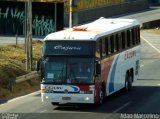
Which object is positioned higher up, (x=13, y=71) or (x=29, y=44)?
(x=29, y=44)

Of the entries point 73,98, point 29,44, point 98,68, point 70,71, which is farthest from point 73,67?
point 29,44

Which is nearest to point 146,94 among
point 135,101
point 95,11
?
point 135,101

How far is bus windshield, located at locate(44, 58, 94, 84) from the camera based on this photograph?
22.9 m

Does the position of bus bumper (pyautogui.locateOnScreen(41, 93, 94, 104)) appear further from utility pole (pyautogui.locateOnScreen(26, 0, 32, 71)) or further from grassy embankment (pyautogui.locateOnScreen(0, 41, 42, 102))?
utility pole (pyautogui.locateOnScreen(26, 0, 32, 71))

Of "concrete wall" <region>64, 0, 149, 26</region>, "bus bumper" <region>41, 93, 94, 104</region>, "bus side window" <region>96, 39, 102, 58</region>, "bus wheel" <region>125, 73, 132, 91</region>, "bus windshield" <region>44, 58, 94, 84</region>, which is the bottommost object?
"concrete wall" <region>64, 0, 149, 26</region>

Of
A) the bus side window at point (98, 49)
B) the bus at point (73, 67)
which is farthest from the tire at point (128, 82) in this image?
the bus side window at point (98, 49)

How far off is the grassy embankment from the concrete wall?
2664 cm

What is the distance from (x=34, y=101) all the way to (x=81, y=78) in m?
3.28

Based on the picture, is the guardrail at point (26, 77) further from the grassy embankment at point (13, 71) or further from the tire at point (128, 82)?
the tire at point (128, 82)

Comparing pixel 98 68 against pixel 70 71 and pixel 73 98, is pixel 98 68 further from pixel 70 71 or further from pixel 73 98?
pixel 73 98

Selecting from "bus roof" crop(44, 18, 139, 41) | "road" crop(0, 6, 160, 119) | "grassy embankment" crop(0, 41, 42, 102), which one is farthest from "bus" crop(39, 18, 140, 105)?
"grassy embankment" crop(0, 41, 42, 102)

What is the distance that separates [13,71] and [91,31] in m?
6.87

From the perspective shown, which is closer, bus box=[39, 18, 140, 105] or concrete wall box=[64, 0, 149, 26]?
bus box=[39, 18, 140, 105]

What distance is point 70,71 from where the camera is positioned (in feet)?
75.1
